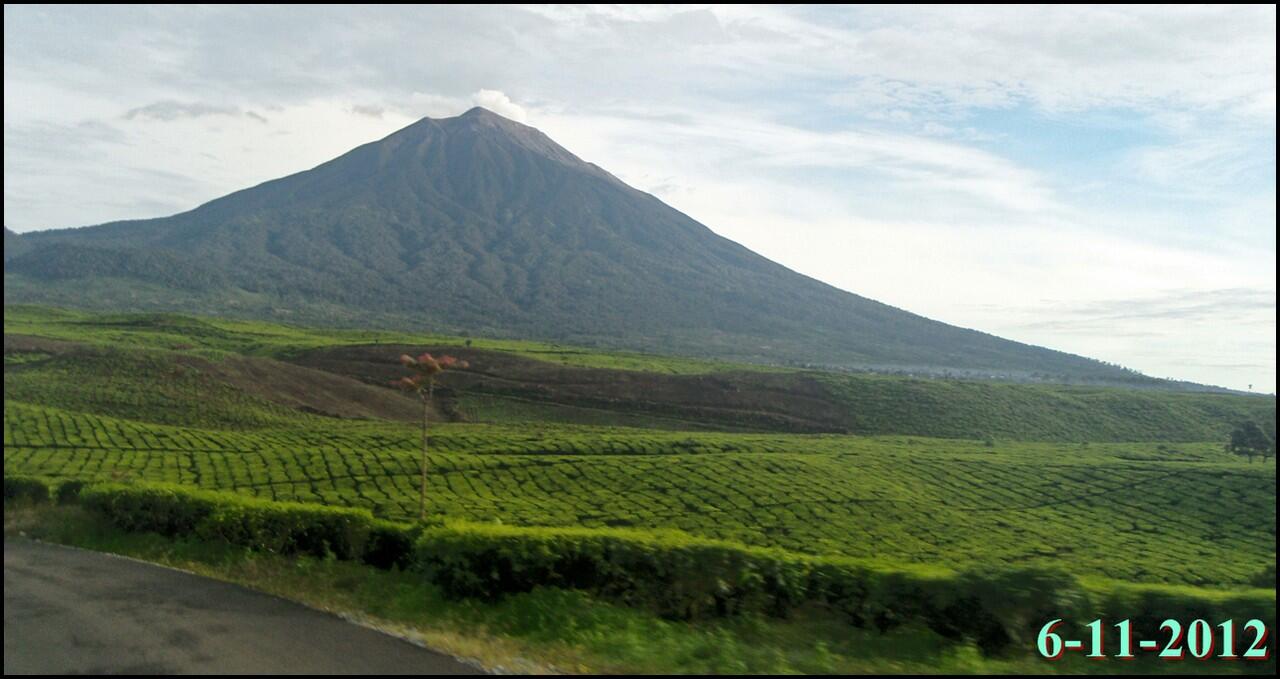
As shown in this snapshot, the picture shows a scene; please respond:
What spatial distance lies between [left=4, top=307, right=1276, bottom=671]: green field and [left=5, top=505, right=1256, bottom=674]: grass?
8.57m

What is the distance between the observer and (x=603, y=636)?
28.8ft

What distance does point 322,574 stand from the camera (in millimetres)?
11188

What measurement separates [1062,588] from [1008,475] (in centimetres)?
4497

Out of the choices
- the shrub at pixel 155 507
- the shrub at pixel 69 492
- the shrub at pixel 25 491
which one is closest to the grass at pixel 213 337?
the shrub at pixel 25 491

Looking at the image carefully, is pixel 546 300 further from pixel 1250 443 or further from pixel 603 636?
pixel 603 636

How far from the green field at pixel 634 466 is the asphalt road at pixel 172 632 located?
13832mm

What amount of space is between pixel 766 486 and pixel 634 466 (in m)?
7.38

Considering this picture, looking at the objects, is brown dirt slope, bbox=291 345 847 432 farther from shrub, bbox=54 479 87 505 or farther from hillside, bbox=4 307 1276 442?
shrub, bbox=54 479 87 505

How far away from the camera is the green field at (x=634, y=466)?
109ft

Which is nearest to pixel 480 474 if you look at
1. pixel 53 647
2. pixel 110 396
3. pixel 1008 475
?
pixel 110 396

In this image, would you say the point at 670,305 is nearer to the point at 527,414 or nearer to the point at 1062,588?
the point at 527,414

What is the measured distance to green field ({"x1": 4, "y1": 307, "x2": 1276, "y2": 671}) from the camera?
3309cm

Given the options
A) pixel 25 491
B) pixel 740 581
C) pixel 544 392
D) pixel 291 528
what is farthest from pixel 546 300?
pixel 740 581

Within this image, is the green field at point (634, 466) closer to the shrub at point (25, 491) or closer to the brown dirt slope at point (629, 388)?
the brown dirt slope at point (629, 388)
